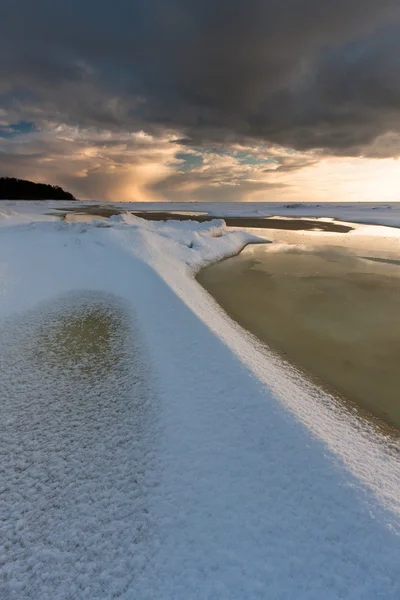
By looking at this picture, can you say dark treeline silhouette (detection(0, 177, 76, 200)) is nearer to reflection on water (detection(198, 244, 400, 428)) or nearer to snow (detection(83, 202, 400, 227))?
snow (detection(83, 202, 400, 227))

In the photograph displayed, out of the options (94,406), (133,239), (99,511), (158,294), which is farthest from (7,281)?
(99,511)

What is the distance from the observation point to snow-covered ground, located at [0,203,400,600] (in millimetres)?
2383

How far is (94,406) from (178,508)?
1943 millimetres

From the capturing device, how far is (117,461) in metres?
3.43

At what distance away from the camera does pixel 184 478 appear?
10.4 feet

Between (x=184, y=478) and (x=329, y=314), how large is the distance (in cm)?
665

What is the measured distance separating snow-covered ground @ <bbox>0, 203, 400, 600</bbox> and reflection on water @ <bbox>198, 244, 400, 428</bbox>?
0.91 m

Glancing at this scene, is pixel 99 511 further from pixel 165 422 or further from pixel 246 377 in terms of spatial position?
pixel 246 377

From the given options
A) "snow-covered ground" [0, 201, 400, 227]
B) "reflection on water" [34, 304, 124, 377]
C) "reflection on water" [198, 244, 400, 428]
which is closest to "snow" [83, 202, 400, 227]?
"snow-covered ground" [0, 201, 400, 227]

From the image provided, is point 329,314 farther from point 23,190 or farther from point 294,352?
point 23,190

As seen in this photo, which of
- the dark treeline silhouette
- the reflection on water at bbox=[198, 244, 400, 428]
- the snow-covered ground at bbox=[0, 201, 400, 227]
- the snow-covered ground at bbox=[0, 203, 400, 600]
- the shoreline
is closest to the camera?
the snow-covered ground at bbox=[0, 203, 400, 600]

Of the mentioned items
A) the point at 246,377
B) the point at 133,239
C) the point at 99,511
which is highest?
the point at 133,239

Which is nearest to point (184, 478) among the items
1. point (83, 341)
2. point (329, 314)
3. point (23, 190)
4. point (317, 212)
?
point (83, 341)

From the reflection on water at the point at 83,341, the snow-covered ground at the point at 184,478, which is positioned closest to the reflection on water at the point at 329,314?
the snow-covered ground at the point at 184,478
